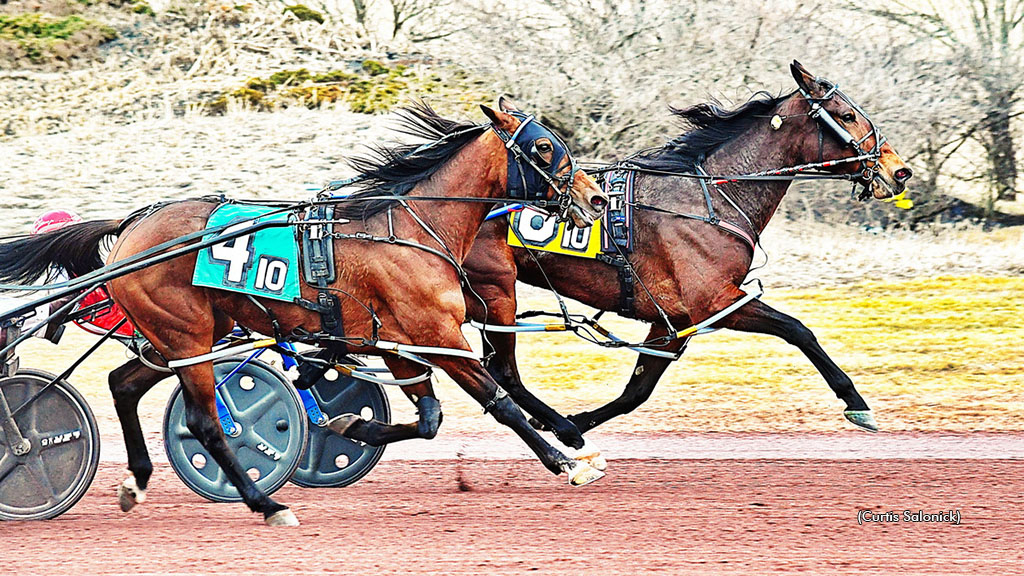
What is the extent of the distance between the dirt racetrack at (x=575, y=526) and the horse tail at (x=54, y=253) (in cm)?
117

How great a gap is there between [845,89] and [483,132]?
10.8m

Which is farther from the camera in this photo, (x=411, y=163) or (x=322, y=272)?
(x=411, y=163)

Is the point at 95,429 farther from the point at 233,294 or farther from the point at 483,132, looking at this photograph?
the point at 483,132

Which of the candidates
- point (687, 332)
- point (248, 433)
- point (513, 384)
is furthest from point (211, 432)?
point (687, 332)

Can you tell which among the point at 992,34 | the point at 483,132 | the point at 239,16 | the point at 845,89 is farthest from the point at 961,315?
the point at 239,16

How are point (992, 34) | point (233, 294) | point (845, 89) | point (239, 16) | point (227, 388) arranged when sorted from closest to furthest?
1. point (233, 294)
2. point (227, 388)
3. point (845, 89)
4. point (992, 34)
5. point (239, 16)

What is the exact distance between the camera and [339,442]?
6129 millimetres

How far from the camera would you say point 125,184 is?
15.8 m

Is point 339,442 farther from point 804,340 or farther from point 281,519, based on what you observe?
point 804,340

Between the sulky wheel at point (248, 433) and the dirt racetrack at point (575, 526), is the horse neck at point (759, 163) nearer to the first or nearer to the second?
the dirt racetrack at point (575, 526)

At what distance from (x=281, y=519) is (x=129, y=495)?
0.95 meters

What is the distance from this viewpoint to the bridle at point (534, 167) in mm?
5445

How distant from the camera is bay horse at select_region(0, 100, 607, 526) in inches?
209

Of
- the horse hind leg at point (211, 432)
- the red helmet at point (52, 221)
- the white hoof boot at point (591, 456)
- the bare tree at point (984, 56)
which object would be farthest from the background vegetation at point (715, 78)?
the horse hind leg at point (211, 432)
